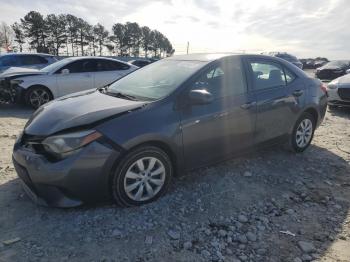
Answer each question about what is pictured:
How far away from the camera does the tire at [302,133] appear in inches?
202

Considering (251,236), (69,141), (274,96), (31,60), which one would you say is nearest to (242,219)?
(251,236)

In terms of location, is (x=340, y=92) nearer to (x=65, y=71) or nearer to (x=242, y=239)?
(x=242, y=239)

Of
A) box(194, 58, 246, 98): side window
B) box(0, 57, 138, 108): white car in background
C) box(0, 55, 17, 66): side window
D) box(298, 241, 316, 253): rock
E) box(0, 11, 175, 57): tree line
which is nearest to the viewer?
box(298, 241, 316, 253): rock

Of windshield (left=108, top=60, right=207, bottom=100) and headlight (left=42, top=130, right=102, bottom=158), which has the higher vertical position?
windshield (left=108, top=60, right=207, bottom=100)

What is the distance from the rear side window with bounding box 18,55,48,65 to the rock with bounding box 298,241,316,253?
1090 centimetres

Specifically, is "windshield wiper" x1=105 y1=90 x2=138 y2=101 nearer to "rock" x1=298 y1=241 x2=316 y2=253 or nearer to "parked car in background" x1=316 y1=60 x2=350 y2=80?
"rock" x1=298 y1=241 x2=316 y2=253

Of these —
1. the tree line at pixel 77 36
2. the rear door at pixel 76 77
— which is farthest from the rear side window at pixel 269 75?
the tree line at pixel 77 36

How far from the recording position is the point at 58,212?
10.9ft

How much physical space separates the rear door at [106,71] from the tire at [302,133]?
5.69 meters

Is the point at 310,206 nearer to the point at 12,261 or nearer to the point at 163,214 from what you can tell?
the point at 163,214

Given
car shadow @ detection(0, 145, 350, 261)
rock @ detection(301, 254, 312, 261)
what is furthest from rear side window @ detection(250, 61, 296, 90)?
rock @ detection(301, 254, 312, 261)

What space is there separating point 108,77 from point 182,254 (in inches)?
296

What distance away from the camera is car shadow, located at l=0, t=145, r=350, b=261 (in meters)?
2.85

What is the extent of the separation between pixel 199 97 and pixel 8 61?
962cm
